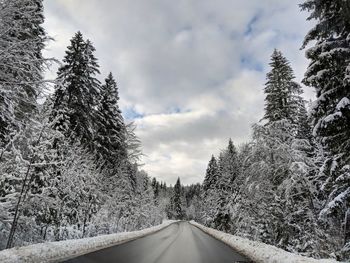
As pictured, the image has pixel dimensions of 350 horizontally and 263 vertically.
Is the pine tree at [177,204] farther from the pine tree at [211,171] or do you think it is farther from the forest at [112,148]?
the forest at [112,148]

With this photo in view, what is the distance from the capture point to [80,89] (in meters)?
24.6

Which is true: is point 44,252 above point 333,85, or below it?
below

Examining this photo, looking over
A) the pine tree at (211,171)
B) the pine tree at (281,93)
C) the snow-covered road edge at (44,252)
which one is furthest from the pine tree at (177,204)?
the snow-covered road edge at (44,252)

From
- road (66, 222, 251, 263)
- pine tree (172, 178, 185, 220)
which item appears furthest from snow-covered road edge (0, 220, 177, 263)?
pine tree (172, 178, 185, 220)

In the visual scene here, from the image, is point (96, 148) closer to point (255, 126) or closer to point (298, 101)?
point (255, 126)

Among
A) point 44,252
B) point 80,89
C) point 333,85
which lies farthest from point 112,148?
point 333,85

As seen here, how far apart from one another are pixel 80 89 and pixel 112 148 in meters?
9.06

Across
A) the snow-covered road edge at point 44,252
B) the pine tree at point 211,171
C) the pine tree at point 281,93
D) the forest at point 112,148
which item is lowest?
the snow-covered road edge at point 44,252

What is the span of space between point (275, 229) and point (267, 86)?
1063 cm

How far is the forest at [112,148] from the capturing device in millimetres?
11195

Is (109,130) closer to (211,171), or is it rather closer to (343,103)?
(343,103)

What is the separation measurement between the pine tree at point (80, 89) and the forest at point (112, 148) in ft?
0.26

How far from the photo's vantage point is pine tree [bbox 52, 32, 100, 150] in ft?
79.5

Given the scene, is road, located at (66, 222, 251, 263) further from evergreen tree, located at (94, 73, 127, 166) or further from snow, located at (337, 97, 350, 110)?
evergreen tree, located at (94, 73, 127, 166)
